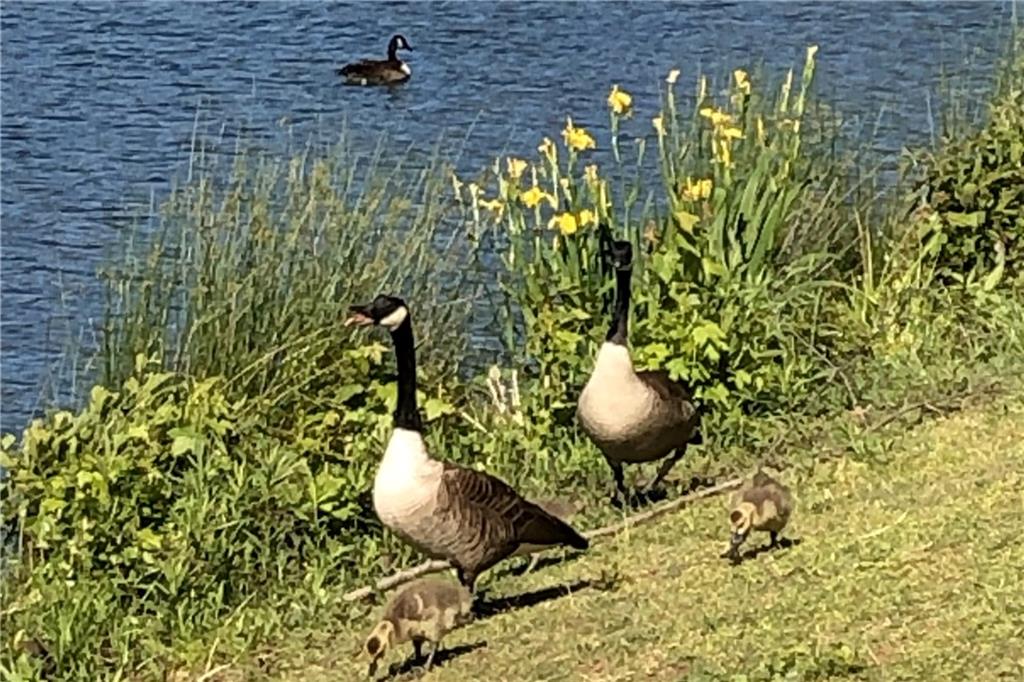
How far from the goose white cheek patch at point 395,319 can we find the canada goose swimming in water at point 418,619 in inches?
43.5

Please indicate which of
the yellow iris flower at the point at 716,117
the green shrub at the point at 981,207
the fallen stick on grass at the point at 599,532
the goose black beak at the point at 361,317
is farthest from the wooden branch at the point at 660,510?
the green shrub at the point at 981,207

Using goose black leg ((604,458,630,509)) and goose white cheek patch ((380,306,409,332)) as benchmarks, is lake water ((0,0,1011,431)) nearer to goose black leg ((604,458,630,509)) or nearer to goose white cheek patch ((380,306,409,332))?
goose black leg ((604,458,630,509))

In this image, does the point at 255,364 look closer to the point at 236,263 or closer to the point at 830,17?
the point at 236,263

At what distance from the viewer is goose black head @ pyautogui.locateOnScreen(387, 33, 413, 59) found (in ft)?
59.9

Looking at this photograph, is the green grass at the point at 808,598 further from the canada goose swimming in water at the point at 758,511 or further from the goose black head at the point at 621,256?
the goose black head at the point at 621,256

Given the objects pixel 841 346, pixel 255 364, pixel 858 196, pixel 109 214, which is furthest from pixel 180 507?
pixel 109 214

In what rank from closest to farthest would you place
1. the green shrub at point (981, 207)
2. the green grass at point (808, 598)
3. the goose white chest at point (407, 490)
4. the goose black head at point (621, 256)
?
the green grass at point (808, 598) → the goose white chest at point (407, 490) → the goose black head at point (621, 256) → the green shrub at point (981, 207)

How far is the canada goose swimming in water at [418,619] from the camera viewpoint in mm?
6426

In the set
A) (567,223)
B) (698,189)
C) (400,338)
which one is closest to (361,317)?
(400,338)

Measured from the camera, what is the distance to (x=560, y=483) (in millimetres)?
8633

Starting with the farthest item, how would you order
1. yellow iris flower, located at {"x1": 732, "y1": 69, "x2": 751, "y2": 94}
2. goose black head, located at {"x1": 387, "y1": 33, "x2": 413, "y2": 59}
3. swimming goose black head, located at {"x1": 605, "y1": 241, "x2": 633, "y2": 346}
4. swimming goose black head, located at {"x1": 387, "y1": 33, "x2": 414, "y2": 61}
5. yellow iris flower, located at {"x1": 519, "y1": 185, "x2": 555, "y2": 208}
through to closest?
goose black head, located at {"x1": 387, "y1": 33, "x2": 413, "y2": 59} < swimming goose black head, located at {"x1": 387, "y1": 33, "x2": 414, "y2": 61} < yellow iris flower, located at {"x1": 732, "y1": 69, "x2": 751, "y2": 94} < yellow iris flower, located at {"x1": 519, "y1": 185, "x2": 555, "y2": 208} < swimming goose black head, located at {"x1": 605, "y1": 241, "x2": 633, "y2": 346}

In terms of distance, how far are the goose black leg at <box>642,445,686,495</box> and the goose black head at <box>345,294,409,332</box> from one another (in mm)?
1448

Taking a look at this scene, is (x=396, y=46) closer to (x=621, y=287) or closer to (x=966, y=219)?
(x=966, y=219)

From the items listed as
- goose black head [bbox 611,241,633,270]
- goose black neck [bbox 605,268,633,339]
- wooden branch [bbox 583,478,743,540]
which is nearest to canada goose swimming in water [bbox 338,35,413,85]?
goose black head [bbox 611,241,633,270]
